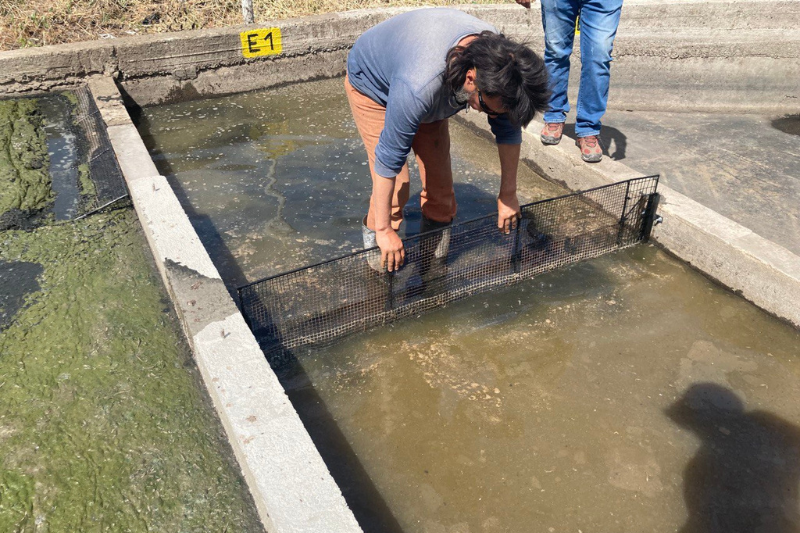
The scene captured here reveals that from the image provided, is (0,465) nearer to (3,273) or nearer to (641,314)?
(3,273)

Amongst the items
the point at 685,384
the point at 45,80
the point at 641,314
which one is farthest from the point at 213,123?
the point at 685,384

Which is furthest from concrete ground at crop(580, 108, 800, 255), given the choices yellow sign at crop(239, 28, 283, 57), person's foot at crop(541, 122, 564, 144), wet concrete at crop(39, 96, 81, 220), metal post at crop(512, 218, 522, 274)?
wet concrete at crop(39, 96, 81, 220)

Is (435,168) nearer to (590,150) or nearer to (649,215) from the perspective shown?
(649,215)

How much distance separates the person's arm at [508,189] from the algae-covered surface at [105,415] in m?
1.81

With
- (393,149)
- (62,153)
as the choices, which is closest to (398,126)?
(393,149)

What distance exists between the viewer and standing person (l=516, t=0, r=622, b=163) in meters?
4.55

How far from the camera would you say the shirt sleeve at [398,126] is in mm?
2592

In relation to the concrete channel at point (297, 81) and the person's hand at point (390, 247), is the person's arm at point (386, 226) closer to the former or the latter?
the person's hand at point (390, 247)

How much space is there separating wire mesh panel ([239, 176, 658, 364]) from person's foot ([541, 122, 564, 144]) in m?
0.85

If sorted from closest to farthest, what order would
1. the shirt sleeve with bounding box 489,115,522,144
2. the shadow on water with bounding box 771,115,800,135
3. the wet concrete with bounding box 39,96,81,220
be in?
the shirt sleeve with bounding box 489,115,522,144 → the wet concrete with bounding box 39,96,81,220 → the shadow on water with bounding box 771,115,800,135

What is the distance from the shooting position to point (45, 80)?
6078mm

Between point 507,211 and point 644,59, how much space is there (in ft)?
14.0

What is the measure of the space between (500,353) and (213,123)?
4119 millimetres

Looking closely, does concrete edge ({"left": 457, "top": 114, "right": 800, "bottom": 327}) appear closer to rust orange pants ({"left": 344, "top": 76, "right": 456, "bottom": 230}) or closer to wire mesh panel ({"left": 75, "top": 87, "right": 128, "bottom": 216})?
rust orange pants ({"left": 344, "top": 76, "right": 456, "bottom": 230})
